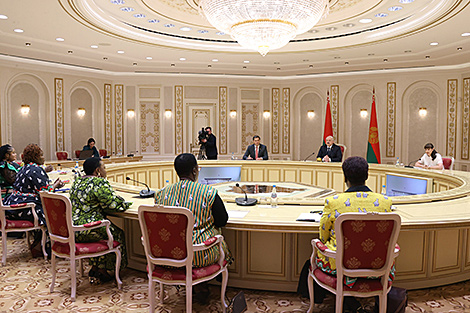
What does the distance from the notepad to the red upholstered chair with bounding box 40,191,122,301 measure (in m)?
1.67

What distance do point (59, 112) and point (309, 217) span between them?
32.2 feet

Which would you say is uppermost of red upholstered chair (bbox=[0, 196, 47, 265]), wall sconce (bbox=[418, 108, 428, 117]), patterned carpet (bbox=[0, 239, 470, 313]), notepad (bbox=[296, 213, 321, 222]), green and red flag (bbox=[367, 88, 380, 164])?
wall sconce (bbox=[418, 108, 428, 117])

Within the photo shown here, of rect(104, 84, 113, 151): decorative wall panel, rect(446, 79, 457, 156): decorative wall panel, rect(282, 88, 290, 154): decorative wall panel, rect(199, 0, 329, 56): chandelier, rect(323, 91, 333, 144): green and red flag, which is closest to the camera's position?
rect(199, 0, 329, 56): chandelier

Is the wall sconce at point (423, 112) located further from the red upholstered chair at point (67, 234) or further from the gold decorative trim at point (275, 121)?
the red upholstered chair at point (67, 234)

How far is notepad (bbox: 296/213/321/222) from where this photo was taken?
129 inches

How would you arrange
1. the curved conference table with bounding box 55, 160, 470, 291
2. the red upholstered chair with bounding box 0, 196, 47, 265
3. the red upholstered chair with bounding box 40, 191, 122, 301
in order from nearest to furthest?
the curved conference table with bounding box 55, 160, 470, 291 → the red upholstered chair with bounding box 40, 191, 122, 301 → the red upholstered chair with bounding box 0, 196, 47, 265

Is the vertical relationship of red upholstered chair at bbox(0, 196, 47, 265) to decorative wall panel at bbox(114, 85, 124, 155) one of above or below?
below

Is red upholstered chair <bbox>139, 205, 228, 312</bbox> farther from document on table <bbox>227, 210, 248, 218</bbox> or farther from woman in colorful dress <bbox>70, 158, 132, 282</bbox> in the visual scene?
woman in colorful dress <bbox>70, 158, 132, 282</bbox>

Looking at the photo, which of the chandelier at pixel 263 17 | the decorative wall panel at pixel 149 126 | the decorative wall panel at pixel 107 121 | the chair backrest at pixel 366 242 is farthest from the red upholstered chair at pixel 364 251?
the decorative wall panel at pixel 107 121

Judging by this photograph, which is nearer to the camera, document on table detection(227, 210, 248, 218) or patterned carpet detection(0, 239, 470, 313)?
patterned carpet detection(0, 239, 470, 313)

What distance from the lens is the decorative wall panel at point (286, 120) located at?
1350 cm

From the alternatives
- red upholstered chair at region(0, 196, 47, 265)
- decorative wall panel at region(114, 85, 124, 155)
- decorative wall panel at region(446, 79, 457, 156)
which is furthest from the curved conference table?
decorative wall panel at region(114, 85, 124, 155)

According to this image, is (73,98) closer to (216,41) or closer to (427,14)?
(216,41)

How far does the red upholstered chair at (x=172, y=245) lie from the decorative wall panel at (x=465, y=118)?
10199mm
